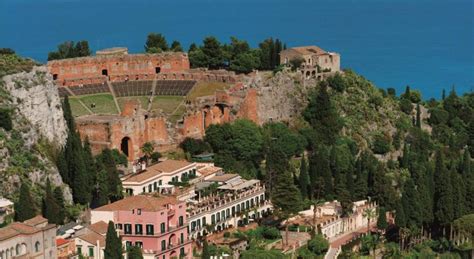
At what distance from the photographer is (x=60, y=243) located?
58.2 m

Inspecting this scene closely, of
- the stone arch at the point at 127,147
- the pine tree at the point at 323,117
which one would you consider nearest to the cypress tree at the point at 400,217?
the pine tree at the point at 323,117

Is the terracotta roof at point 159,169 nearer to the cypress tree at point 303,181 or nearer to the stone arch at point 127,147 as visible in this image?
the stone arch at point 127,147

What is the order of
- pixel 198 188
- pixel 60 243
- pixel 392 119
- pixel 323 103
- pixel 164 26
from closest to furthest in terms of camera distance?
1. pixel 60 243
2. pixel 198 188
3. pixel 323 103
4. pixel 392 119
5. pixel 164 26

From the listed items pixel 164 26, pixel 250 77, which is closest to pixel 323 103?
pixel 250 77

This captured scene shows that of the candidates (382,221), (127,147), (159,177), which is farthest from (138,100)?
(382,221)

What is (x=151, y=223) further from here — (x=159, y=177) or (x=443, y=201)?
(x=443, y=201)

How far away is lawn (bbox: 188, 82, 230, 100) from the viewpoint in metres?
85.1

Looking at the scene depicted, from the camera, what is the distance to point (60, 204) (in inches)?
2495

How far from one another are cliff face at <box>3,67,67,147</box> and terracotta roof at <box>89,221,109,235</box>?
31.6ft

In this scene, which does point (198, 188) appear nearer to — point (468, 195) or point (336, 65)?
point (468, 195)

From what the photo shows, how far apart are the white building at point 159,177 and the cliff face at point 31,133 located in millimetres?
4139

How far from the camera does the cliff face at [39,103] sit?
228 ft

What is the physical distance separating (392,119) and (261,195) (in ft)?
72.4

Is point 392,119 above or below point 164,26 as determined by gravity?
below
